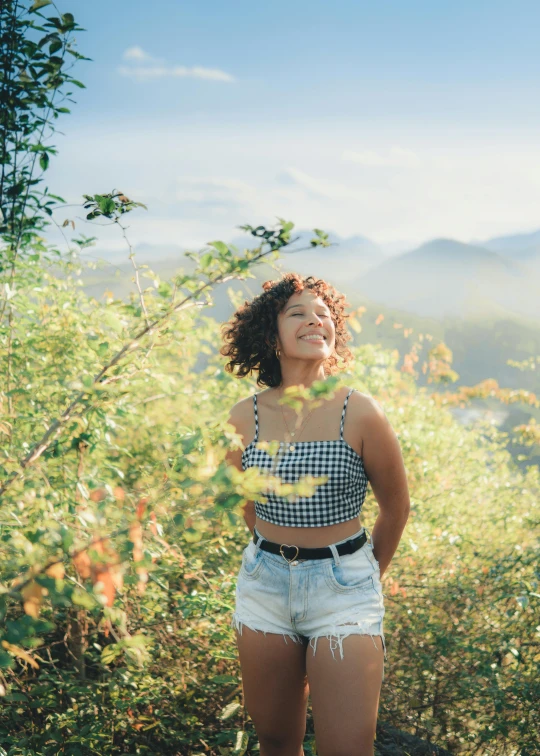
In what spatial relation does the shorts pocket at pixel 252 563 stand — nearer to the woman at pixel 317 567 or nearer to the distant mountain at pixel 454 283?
the woman at pixel 317 567

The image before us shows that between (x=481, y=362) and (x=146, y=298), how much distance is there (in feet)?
26.6

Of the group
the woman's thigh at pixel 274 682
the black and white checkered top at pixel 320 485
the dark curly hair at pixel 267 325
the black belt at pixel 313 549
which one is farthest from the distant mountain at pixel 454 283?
the woman's thigh at pixel 274 682

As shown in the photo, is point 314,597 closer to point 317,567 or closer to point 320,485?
point 317,567

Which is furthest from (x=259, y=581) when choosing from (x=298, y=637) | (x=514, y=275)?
(x=514, y=275)

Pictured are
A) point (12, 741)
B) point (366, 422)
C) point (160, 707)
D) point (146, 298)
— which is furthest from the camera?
point (146, 298)

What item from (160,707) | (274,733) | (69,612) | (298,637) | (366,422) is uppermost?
(366,422)

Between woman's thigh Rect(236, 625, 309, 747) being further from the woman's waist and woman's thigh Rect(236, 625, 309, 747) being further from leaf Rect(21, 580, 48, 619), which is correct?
leaf Rect(21, 580, 48, 619)

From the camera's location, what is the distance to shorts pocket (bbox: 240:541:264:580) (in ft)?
6.53

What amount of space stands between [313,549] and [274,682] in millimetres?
418

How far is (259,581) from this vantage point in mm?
1979

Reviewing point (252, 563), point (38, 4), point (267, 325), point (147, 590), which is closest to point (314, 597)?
point (252, 563)

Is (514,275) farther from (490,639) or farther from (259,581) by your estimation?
(259,581)

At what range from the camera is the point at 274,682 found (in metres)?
1.96

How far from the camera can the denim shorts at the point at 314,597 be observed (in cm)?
185
